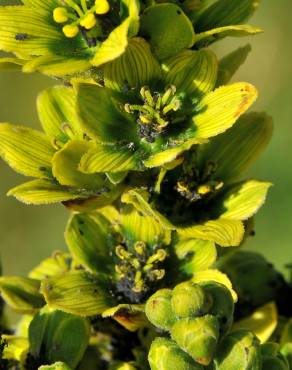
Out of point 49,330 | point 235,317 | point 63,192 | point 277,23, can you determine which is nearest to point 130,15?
point 63,192

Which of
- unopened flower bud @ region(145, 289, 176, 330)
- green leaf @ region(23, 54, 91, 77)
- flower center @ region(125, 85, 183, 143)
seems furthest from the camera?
flower center @ region(125, 85, 183, 143)

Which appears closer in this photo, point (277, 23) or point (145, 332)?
point (145, 332)

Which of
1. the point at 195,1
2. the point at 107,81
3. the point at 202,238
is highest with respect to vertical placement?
the point at 195,1

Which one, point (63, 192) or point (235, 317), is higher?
point (63, 192)

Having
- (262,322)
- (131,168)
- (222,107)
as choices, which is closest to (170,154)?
(131,168)

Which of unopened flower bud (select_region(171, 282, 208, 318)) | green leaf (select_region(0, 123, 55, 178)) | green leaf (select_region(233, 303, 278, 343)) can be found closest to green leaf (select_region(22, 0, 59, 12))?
green leaf (select_region(0, 123, 55, 178))

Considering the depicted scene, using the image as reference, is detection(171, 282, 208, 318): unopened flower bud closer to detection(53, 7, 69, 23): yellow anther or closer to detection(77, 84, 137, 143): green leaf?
detection(77, 84, 137, 143): green leaf

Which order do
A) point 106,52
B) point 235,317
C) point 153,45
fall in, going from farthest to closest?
point 235,317, point 153,45, point 106,52

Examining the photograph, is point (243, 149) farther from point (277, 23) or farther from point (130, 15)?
point (277, 23)
